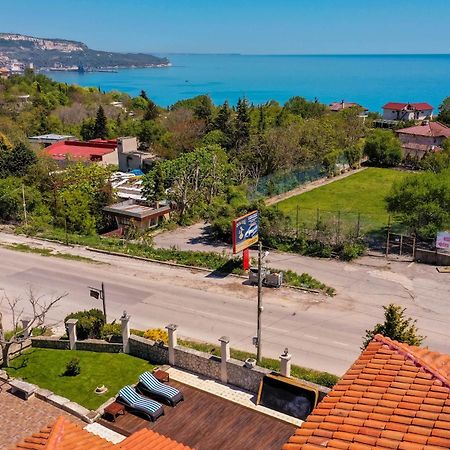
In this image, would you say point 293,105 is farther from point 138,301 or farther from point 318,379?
point 318,379

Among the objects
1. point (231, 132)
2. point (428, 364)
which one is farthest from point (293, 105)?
point (428, 364)

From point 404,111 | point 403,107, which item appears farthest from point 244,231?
point 403,107

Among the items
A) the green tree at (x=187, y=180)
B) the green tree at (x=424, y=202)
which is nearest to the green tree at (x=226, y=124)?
the green tree at (x=187, y=180)

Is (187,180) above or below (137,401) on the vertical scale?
above

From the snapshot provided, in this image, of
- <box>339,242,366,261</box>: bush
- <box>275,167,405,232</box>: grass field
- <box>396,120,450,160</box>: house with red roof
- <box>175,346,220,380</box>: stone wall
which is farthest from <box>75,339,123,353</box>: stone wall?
<box>396,120,450,160</box>: house with red roof

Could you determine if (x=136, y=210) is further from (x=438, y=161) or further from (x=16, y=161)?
(x=438, y=161)

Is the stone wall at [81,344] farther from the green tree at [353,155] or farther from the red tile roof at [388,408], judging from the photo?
the green tree at [353,155]
